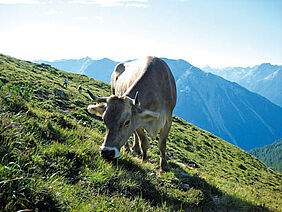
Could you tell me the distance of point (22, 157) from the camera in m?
3.91

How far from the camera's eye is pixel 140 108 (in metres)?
6.73

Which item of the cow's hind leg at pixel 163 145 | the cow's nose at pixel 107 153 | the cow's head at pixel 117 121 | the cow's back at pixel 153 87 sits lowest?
the cow's hind leg at pixel 163 145

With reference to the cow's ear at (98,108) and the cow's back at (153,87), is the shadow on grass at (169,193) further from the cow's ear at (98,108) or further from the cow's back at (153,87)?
the cow's back at (153,87)

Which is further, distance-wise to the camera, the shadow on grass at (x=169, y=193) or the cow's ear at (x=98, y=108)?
the cow's ear at (x=98, y=108)

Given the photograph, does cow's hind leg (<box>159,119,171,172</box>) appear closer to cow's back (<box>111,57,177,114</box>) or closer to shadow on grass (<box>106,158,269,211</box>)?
cow's back (<box>111,57,177,114</box>)

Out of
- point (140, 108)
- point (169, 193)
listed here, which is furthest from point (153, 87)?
point (169, 193)

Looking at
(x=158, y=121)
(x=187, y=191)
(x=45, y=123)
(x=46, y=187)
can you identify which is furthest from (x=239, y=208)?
(x=45, y=123)

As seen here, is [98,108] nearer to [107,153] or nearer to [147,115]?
[147,115]

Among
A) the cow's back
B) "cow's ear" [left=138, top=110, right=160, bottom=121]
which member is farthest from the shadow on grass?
the cow's back

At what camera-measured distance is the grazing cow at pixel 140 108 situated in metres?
6.06

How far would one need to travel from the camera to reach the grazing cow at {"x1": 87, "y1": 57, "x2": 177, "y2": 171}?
239 inches

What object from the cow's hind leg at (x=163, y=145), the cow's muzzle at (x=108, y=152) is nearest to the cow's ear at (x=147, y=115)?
the cow's hind leg at (x=163, y=145)

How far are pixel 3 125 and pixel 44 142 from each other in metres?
1.12

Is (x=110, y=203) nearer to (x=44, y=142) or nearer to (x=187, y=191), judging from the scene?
(x=44, y=142)
